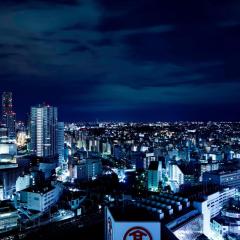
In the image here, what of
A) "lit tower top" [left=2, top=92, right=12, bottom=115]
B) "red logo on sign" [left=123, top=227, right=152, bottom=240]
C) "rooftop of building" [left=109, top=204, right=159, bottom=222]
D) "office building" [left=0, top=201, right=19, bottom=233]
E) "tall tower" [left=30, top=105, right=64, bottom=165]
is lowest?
"office building" [left=0, top=201, right=19, bottom=233]

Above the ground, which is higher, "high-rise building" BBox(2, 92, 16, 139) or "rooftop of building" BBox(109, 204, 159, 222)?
"high-rise building" BBox(2, 92, 16, 139)

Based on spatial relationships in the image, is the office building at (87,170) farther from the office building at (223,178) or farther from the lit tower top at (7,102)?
the lit tower top at (7,102)

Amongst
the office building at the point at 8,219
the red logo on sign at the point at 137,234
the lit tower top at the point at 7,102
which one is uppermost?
the lit tower top at the point at 7,102

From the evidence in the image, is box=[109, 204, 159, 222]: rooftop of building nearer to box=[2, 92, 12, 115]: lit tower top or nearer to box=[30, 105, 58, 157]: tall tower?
box=[30, 105, 58, 157]: tall tower

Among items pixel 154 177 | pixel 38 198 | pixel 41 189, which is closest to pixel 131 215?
pixel 38 198

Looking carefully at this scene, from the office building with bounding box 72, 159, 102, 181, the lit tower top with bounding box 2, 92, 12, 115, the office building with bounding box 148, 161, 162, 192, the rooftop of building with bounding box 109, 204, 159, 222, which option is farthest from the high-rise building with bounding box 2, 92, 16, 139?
the rooftop of building with bounding box 109, 204, 159, 222

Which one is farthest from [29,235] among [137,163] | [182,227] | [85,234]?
[137,163]

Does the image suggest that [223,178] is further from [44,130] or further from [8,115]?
[8,115]

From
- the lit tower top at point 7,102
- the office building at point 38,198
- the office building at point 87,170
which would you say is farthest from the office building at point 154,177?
the lit tower top at point 7,102
